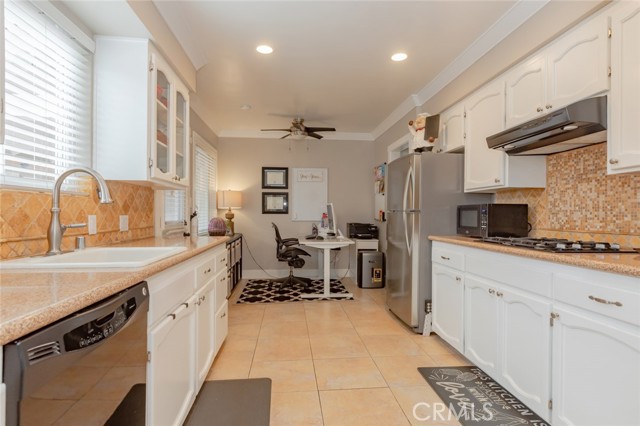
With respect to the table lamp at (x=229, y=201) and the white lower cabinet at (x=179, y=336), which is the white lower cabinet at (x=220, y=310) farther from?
the table lamp at (x=229, y=201)

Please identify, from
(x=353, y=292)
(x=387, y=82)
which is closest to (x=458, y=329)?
(x=353, y=292)

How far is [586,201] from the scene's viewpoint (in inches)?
80.6

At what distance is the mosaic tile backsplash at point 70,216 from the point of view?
4.42 ft

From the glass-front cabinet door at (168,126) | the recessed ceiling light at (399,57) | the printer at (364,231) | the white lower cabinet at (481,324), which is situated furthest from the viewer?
the printer at (364,231)

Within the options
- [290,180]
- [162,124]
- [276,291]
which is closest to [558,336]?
[162,124]

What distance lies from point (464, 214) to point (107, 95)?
9.20 ft

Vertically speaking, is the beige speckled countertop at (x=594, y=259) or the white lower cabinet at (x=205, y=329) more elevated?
the beige speckled countertop at (x=594, y=259)

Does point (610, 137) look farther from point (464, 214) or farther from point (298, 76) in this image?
point (298, 76)

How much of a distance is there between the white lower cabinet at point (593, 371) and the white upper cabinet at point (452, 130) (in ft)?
6.14

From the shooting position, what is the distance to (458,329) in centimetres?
239

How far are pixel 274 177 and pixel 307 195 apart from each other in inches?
25.3

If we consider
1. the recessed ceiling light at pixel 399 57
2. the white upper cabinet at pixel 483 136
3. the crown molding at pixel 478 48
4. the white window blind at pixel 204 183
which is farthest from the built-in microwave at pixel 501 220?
the white window blind at pixel 204 183

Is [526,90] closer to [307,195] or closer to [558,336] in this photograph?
[558,336]

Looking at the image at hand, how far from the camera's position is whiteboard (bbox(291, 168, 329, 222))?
5492 mm
